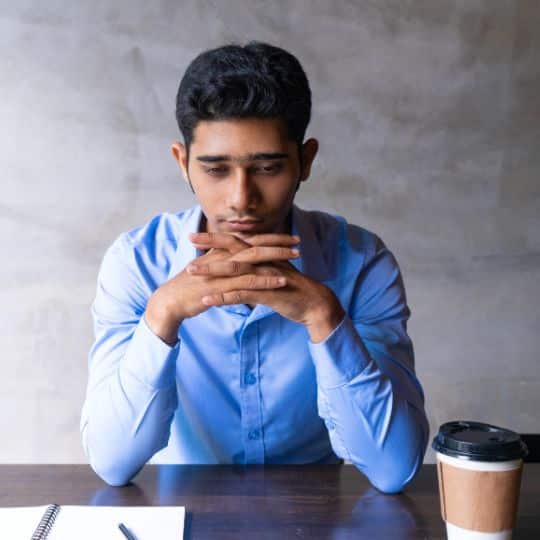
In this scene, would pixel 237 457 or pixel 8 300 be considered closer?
pixel 237 457

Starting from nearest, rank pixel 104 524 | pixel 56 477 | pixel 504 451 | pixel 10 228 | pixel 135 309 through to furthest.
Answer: pixel 504 451 < pixel 104 524 < pixel 56 477 < pixel 135 309 < pixel 10 228

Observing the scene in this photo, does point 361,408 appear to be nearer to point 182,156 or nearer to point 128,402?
point 128,402

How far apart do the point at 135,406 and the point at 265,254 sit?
0.33m

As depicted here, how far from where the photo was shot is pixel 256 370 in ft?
4.99

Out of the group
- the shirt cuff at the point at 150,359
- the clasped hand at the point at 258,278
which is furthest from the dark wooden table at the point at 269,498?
the clasped hand at the point at 258,278

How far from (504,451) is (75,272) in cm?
220

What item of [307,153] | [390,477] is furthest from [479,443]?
[307,153]

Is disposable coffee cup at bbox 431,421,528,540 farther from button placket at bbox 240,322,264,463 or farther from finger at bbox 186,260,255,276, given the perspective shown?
button placket at bbox 240,322,264,463

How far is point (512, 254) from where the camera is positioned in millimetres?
2936

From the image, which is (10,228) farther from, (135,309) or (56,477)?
(56,477)

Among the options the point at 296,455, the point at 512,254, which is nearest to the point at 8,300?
the point at 296,455

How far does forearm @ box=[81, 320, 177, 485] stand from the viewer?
1301 millimetres

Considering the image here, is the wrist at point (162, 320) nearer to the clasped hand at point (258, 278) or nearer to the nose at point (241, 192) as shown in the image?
the clasped hand at point (258, 278)

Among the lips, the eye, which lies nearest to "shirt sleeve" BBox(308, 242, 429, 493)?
the lips
